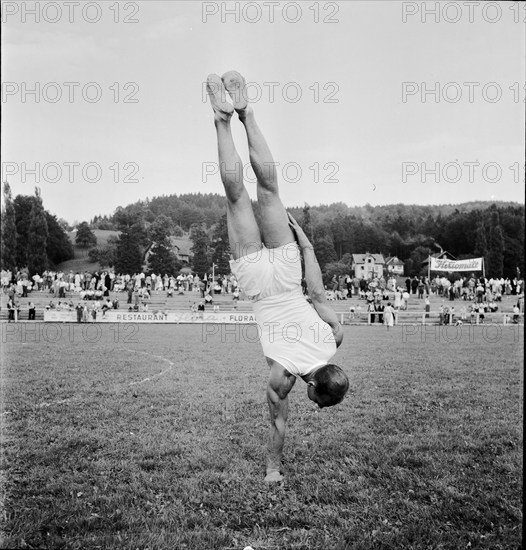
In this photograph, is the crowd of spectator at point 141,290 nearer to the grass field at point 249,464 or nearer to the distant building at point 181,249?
the distant building at point 181,249

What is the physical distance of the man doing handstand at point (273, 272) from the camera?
13.5 feet

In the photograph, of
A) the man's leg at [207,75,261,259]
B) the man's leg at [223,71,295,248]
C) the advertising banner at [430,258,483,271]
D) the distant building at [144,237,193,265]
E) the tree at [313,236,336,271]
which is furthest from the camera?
the advertising banner at [430,258,483,271]

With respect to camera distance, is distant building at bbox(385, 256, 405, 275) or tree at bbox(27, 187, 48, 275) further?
distant building at bbox(385, 256, 405, 275)

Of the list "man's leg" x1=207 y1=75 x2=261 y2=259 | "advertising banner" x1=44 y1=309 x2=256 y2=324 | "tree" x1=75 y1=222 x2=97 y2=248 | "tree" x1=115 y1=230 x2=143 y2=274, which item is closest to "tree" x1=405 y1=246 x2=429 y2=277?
"advertising banner" x1=44 y1=309 x2=256 y2=324

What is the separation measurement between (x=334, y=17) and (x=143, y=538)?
19.4ft

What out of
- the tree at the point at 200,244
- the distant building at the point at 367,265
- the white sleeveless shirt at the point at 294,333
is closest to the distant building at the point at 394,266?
the distant building at the point at 367,265

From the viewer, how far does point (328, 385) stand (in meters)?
3.86

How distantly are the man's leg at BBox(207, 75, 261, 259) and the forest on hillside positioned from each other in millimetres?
2140

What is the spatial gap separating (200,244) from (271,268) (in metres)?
A: 14.5

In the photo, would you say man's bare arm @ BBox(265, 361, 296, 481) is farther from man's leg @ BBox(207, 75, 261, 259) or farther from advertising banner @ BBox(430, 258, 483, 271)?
advertising banner @ BBox(430, 258, 483, 271)

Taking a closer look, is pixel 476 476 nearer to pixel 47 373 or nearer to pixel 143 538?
pixel 143 538

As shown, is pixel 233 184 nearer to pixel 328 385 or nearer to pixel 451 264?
pixel 328 385

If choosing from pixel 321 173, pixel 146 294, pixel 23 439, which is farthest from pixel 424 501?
pixel 146 294

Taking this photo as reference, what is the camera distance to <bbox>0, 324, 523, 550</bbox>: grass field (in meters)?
3.23
